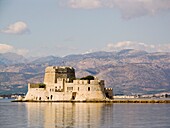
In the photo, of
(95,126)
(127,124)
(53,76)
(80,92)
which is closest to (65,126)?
(95,126)

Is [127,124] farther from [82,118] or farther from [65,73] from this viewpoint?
[65,73]

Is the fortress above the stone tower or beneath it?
beneath

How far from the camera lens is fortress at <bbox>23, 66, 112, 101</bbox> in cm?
11894

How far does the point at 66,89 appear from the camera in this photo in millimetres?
121500

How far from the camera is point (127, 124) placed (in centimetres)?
6084

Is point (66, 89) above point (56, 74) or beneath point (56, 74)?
beneath

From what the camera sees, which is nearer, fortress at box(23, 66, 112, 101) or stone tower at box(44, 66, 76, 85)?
fortress at box(23, 66, 112, 101)

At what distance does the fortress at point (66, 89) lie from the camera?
119 m

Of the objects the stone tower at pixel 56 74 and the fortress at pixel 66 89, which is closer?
the fortress at pixel 66 89

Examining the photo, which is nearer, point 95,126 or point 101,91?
point 95,126

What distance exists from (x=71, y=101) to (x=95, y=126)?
63458 mm

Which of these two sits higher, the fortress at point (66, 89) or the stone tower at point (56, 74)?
the stone tower at point (56, 74)

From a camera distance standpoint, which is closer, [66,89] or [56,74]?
[66,89]

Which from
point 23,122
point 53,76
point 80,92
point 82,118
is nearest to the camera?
point 23,122
